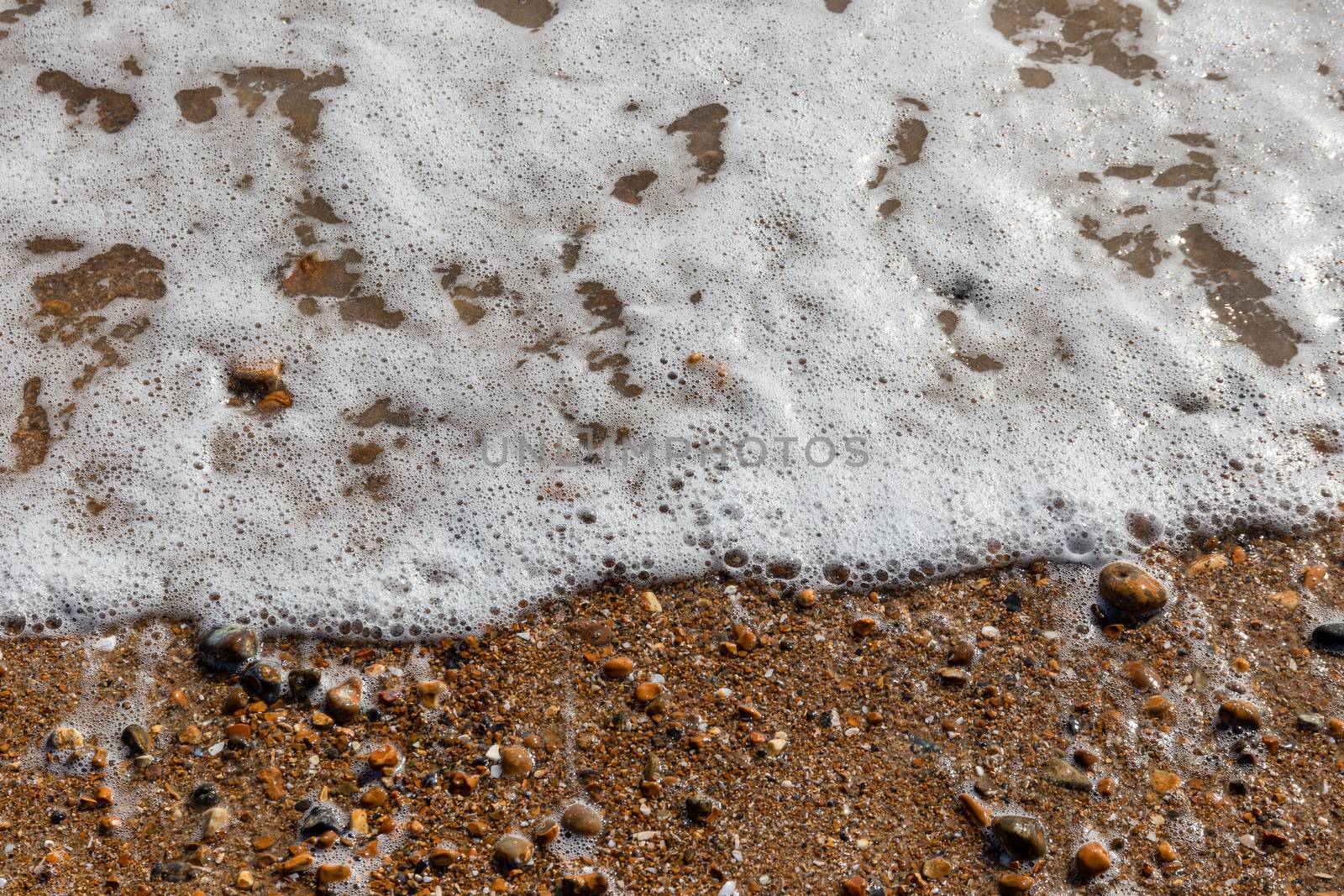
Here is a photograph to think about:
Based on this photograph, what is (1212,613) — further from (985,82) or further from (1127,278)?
(985,82)

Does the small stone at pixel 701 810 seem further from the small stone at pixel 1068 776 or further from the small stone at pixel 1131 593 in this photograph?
the small stone at pixel 1131 593

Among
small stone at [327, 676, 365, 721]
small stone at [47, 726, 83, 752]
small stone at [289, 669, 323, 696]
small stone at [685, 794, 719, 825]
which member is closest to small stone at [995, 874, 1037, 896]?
small stone at [685, 794, 719, 825]

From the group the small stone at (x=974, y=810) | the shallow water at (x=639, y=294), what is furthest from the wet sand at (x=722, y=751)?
the shallow water at (x=639, y=294)

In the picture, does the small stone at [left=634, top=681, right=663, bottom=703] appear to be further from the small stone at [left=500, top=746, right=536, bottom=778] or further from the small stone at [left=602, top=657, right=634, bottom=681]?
the small stone at [left=500, top=746, right=536, bottom=778]

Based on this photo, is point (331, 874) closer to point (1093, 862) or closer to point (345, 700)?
point (345, 700)

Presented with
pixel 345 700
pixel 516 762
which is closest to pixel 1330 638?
pixel 516 762

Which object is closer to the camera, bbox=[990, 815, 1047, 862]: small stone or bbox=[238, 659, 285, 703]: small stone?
bbox=[990, 815, 1047, 862]: small stone
